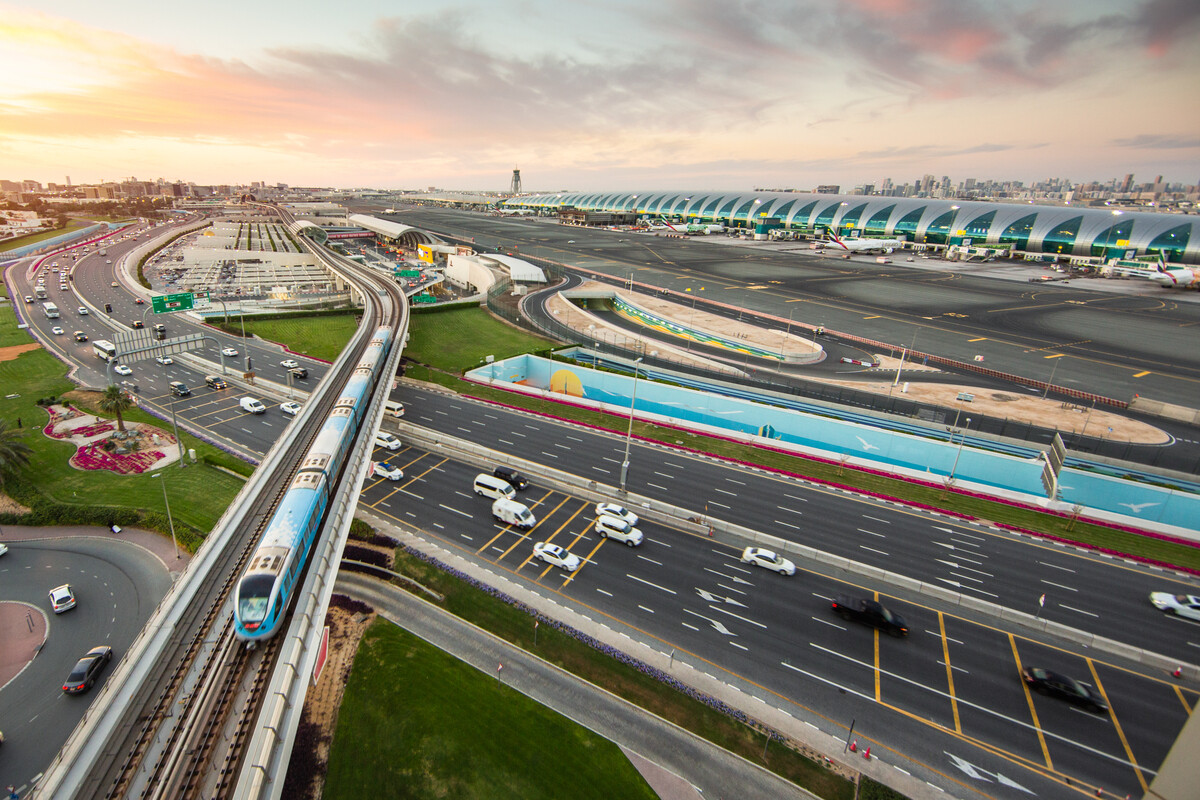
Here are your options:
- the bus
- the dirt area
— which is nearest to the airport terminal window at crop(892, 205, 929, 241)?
the bus

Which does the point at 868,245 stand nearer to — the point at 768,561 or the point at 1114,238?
the point at 1114,238

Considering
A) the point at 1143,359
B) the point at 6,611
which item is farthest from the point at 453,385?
the point at 1143,359

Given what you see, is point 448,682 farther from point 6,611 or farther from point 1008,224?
point 1008,224

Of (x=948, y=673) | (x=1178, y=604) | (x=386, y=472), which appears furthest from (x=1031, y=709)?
(x=386, y=472)

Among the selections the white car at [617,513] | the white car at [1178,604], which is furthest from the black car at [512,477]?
the white car at [1178,604]

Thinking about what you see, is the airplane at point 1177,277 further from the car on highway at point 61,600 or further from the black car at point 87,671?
the car on highway at point 61,600

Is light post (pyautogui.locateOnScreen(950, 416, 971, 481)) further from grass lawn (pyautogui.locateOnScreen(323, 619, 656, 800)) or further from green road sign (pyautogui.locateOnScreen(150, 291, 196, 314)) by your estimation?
→ green road sign (pyautogui.locateOnScreen(150, 291, 196, 314))
